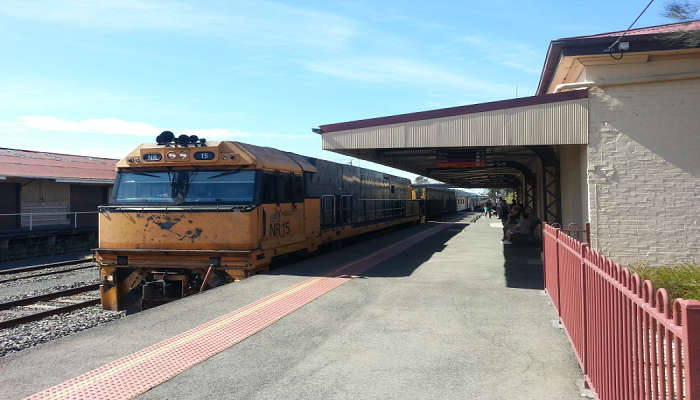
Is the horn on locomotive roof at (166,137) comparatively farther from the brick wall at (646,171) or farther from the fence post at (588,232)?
the fence post at (588,232)

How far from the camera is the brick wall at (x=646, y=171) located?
391 inches

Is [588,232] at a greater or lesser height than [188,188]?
lesser

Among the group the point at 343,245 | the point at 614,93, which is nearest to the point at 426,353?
the point at 614,93

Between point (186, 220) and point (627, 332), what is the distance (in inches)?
322

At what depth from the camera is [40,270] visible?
51.5 feet

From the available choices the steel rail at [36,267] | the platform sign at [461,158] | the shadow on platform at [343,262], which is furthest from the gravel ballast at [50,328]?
the platform sign at [461,158]

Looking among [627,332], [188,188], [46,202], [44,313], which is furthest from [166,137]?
[46,202]

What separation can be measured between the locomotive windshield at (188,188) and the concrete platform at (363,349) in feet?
5.95

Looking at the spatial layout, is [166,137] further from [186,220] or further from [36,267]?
[36,267]

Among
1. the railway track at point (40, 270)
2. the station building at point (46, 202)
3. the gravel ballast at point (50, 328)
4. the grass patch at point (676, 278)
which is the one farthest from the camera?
the station building at point (46, 202)

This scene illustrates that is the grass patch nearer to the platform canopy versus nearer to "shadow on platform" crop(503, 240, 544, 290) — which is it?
"shadow on platform" crop(503, 240, 544, 290)

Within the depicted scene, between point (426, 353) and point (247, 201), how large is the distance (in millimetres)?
5336

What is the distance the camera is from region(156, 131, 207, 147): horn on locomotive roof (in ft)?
33.4

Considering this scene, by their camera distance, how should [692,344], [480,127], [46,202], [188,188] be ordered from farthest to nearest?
[46,202], [480,127], [188,188], [692,344]
